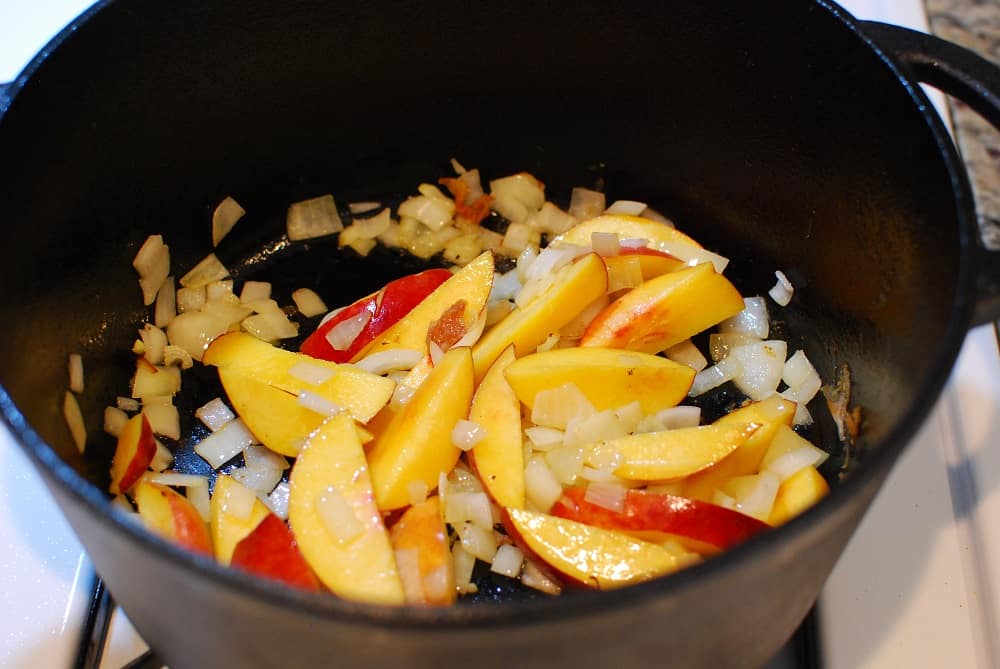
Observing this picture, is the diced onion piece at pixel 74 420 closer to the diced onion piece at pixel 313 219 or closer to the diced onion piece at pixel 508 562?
the diced onion piece at pixel 313 219

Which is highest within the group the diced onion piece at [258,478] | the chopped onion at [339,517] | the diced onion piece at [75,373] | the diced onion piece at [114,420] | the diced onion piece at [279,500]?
the diced onion piece at [75,373]

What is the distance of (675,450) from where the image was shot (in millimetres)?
1225

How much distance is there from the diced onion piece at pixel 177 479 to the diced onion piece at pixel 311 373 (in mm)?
185

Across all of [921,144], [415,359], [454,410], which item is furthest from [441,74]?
[921,144]

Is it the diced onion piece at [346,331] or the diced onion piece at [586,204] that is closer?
the diced onion piece at [346,331]

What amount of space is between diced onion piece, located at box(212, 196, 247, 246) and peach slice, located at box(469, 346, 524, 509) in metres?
0.57

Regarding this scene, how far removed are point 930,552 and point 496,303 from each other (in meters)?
0.68

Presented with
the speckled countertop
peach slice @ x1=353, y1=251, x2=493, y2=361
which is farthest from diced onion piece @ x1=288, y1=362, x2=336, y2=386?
the speckled countertop

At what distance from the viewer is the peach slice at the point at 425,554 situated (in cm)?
111

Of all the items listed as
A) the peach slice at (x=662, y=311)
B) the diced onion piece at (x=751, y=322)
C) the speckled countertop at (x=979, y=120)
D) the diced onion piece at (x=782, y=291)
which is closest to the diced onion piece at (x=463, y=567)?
the peach slice at (x=662, y=311)

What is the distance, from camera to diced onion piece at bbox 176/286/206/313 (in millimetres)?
1564

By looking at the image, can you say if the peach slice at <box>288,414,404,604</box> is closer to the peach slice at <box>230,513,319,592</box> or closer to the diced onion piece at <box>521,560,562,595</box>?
the peach slice at <box>230,513,319,592</box>

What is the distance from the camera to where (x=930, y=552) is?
1229 mm

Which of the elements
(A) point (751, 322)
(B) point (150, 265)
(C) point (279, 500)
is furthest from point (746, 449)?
(B) point (150, 265)
